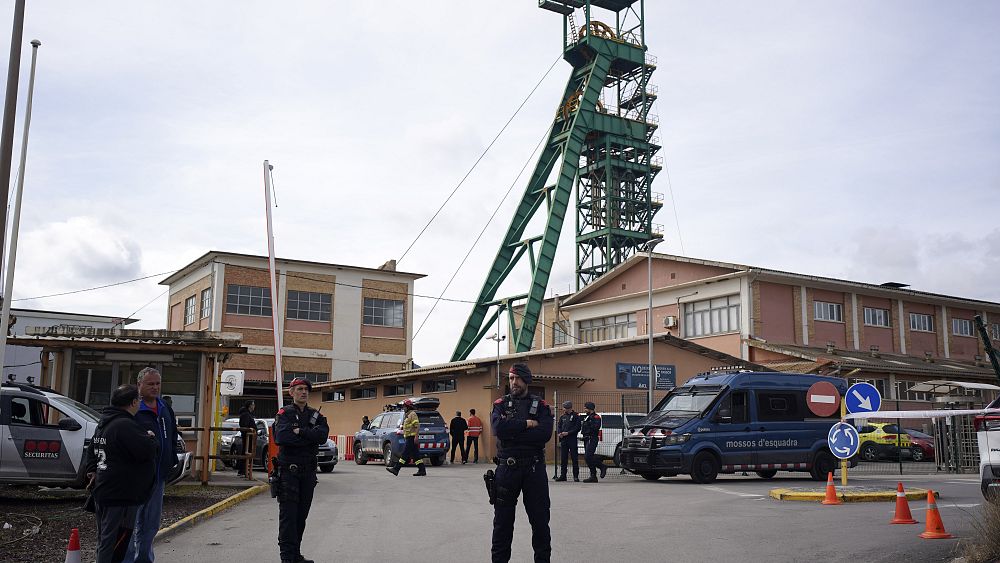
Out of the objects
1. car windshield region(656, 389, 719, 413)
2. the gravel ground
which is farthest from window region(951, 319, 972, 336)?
the gravel ground

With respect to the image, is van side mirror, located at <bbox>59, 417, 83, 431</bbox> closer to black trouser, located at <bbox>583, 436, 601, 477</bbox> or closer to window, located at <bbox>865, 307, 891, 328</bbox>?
black trouser, located at <bbox>583, 436, 601, 477</bbox>

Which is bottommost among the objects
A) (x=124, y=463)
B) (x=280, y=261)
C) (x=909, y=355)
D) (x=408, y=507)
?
(x=408, y=507)

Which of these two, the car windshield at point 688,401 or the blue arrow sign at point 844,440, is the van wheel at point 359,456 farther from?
the blue arrow sign at point 844,440

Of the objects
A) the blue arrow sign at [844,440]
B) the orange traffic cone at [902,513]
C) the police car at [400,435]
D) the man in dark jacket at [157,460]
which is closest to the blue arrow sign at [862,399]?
the blue arrow sign at [844,440]

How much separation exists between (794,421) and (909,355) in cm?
2933

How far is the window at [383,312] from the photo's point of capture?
163 feet

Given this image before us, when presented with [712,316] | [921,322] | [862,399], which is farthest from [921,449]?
[862,399]

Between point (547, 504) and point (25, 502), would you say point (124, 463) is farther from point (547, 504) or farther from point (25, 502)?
point (25, 502)

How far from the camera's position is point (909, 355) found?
45.6m

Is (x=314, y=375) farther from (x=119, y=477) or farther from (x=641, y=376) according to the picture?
(x=119, y=477)

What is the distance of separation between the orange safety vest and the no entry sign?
14.7m

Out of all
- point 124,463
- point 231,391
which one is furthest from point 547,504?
point 231,391

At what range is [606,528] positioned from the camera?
11.8 metres

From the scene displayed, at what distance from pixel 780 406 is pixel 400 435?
10759mm
